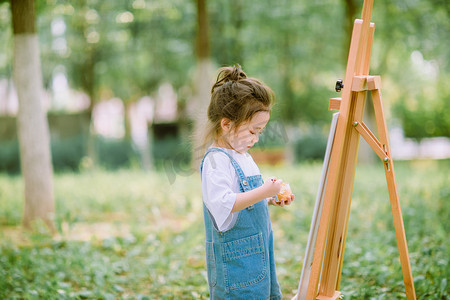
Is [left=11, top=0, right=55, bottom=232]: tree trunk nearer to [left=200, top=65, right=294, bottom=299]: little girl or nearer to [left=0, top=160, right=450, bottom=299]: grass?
[left=0, top=160, right=450, bottom=299]: grass

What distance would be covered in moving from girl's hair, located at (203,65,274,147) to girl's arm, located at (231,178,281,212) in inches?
15.3

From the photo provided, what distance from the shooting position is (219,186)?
212 centimetres

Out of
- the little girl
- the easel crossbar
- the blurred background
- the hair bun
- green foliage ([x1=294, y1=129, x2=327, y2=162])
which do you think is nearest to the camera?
the little girl

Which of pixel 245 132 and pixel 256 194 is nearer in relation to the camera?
pixel 256 194

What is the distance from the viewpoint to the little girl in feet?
7.16

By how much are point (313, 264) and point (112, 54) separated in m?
11.3

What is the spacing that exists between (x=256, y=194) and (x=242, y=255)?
0.36 meters

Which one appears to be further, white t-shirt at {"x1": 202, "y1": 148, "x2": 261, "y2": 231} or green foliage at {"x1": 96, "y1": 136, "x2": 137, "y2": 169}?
green foliage at {"x1": 96, "y1": 136, "x2": 137, "y2": 169}

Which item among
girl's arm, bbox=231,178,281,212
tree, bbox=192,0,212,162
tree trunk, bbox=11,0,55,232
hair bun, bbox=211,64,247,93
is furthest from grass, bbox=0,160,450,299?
tree, bbox=192,0,212,162

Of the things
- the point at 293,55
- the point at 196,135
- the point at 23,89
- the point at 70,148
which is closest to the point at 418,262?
the point at 196,135

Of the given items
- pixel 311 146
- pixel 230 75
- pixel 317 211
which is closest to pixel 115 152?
pixel 311 146

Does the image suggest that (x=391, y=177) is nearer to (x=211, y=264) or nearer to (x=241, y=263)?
(x=241, y=263)

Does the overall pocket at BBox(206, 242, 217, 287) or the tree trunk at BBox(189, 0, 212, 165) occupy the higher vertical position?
the tree trunk at BBox(189, 0, 212, 165)

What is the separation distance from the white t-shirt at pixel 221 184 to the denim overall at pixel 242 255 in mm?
31
